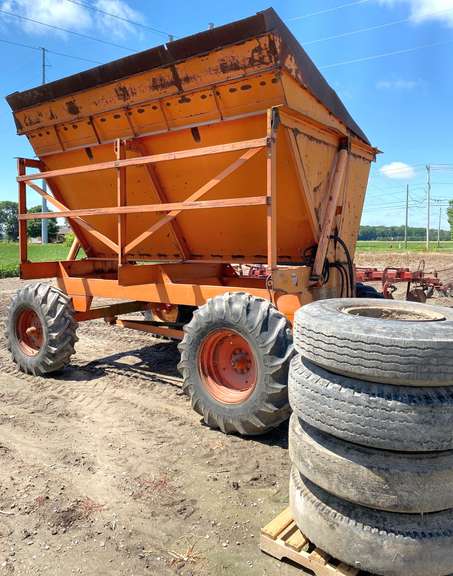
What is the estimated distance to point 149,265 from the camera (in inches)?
204

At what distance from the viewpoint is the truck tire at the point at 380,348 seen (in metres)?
2.07

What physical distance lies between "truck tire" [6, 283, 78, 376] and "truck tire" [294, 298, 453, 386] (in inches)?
151

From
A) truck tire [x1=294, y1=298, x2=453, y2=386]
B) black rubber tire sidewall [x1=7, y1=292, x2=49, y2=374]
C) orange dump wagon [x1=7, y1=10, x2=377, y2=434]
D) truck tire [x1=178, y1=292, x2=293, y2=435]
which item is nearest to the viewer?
truck tire [x1=294, y1=298, x2=453, y2=386]

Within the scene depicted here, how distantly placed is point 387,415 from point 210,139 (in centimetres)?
356

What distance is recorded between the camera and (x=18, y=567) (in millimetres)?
2439

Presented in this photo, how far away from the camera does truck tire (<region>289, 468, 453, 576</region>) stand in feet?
7.02

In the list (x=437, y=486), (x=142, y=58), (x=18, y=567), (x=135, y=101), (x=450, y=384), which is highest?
(x=142, y=58)

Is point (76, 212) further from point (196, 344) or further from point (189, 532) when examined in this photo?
point (189, 532)

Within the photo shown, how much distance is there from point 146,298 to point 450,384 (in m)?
3.60

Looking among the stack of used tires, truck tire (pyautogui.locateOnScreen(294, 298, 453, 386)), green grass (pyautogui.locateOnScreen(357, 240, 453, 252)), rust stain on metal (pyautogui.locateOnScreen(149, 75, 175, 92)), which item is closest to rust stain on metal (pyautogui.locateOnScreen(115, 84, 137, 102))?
rust stain on metal (pyautogui.locateOnScreen(149, 75, 175, 92))

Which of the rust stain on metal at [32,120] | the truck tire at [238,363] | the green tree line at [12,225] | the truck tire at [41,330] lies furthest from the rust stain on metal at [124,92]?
the green tree line at [12,225]

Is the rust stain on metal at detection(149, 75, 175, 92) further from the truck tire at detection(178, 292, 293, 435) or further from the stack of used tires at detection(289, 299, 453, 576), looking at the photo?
the stack of used tires at detection(289, 299, 453, 576)

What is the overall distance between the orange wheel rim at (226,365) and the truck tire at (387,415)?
5.87ft

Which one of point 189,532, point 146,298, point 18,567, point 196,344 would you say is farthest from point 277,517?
point 146,298
